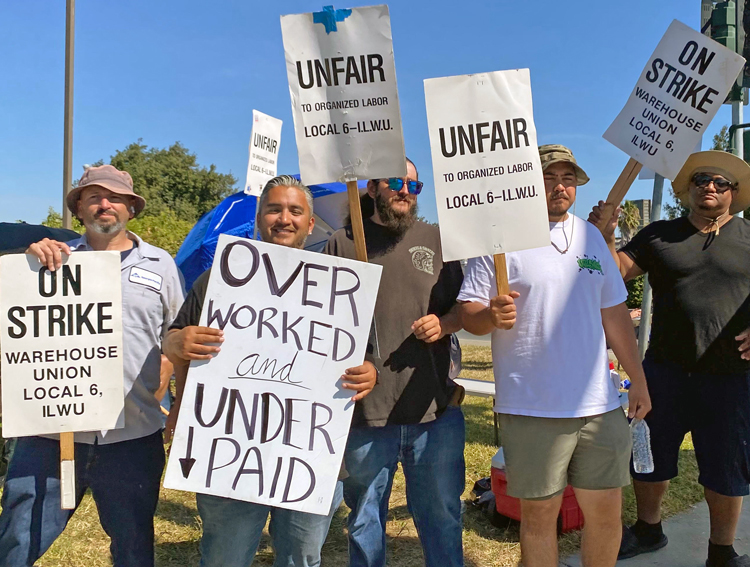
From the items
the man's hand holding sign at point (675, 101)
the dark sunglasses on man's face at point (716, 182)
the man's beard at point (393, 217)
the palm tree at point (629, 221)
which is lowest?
the man's beard at point (393, 217)

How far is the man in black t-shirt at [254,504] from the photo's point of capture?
7.15ft

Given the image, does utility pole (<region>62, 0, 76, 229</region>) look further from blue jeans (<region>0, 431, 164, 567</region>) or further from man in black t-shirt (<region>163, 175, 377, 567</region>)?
man in black t-shirt (<region>163, 175, 377, 567</region>)

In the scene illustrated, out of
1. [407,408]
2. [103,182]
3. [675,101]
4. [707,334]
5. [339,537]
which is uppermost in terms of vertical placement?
[675,101]

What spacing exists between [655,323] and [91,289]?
9.77 feet

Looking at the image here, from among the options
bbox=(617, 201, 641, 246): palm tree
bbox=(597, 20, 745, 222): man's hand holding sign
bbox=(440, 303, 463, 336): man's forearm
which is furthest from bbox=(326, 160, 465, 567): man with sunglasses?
bbox=(617, 201, 641, 246): palm tree

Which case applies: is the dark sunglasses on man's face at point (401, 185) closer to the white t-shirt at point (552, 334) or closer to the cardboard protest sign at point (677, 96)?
the white t-shirt at point (552, 334)

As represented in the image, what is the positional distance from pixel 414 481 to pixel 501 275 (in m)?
1.02

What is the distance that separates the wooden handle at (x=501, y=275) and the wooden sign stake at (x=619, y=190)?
0.90 m

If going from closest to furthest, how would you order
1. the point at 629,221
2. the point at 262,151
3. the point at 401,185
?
the point at 401,185 < the point at 262,151 < the point at 629,221

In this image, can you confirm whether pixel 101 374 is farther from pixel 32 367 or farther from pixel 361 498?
pixel 361 498

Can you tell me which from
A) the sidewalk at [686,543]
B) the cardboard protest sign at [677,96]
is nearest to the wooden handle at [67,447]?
the sidewalk at [686,543]

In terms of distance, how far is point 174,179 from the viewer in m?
40.3

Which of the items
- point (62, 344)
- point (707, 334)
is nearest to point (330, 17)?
point (62, 344)

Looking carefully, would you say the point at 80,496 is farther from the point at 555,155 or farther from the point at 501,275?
the point at 555,155
